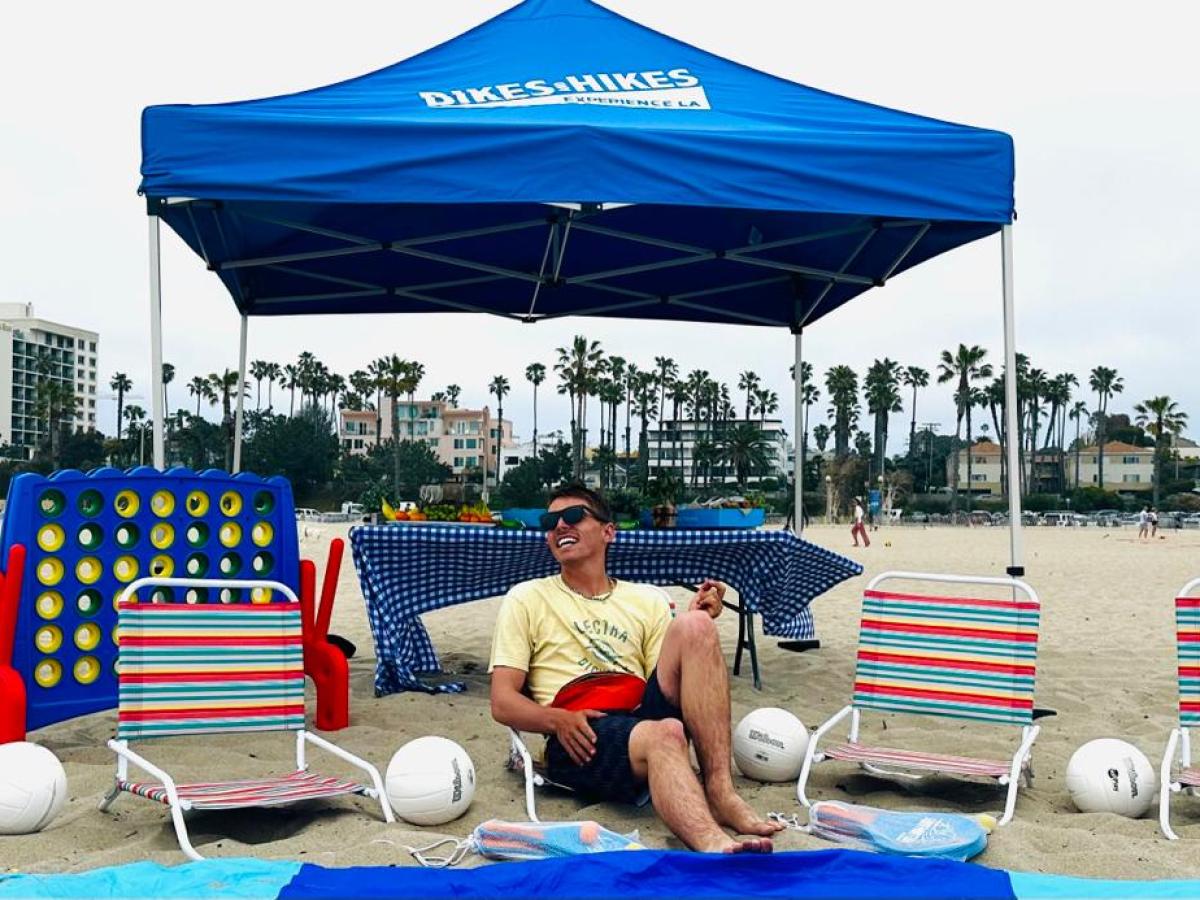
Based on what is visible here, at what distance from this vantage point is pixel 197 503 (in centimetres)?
480

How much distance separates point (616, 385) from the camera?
87.6 m

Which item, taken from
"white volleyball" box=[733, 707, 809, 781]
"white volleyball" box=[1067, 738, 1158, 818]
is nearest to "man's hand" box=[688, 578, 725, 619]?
"white volleyball" box=[733, 707, 809, 781]

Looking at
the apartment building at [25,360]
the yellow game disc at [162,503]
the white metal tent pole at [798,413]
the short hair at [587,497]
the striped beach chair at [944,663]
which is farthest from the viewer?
Answer: the apartment building at [25,360]

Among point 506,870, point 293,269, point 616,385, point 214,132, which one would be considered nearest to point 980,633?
point 506,870

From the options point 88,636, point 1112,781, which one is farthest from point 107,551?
point 1112,781

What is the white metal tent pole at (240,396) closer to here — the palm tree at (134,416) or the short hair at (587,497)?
the short hair at (587,497)

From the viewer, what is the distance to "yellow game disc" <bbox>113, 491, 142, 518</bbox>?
4570 mm

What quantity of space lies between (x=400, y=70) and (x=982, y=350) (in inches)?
2984

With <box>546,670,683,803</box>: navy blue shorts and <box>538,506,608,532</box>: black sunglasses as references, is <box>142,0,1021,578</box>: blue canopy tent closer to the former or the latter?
<box>538,506,608,532</box>: black sunglasses

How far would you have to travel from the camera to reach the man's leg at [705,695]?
308cm

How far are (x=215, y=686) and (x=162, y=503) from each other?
1331 mm

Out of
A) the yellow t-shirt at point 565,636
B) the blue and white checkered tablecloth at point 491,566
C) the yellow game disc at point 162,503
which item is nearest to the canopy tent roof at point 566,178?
the yellow game disc at point 162,503

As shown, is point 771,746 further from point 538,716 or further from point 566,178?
point 566,178

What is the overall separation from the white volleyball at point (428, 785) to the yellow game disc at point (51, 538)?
188 centimetres
